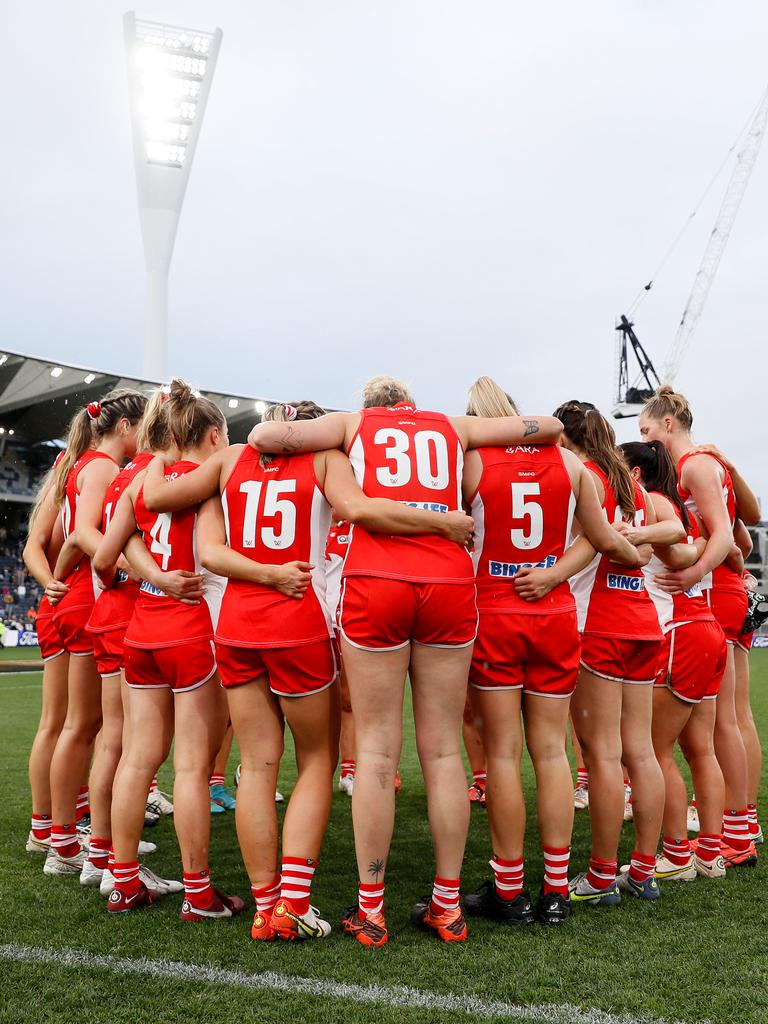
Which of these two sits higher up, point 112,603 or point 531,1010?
point 112,603

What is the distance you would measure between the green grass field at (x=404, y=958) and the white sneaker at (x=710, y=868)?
3.6 inches

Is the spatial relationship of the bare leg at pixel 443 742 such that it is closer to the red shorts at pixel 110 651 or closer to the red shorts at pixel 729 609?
the red shorts at pixel 110 651

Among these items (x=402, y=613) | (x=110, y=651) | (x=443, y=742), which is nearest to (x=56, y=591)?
(x=110, y=651)

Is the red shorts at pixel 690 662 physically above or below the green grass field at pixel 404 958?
above

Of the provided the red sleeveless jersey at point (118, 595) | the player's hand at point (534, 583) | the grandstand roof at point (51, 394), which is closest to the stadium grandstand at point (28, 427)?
the grandstand roof at point (51, 394)

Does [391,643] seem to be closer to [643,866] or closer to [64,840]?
[643,866]

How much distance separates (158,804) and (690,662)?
3.65 meters

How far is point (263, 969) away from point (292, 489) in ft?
5.76

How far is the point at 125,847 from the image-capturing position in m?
3.59

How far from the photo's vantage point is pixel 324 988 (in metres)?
2.77

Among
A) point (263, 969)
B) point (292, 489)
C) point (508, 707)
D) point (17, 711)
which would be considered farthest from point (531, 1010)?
point (17, 711)

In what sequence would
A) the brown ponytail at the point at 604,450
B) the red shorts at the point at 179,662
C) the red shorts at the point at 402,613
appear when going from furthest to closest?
the brown ponytail at the point at 604,450, the red shorts at the point at 179,662, the red shorts at the point at 402,613

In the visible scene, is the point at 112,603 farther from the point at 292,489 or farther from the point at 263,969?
the point at 263,969

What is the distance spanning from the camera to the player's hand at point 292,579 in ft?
10.8
